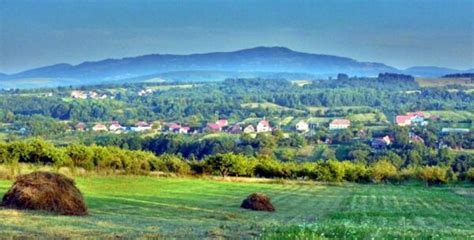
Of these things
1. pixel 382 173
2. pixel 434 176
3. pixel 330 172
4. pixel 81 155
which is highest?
pixel 81 155

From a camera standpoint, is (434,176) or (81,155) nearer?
(81,155)

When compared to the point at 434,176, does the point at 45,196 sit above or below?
above

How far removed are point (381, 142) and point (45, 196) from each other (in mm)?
158538

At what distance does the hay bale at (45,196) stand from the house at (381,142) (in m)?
151

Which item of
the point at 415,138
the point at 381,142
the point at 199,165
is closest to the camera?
the point at 199,165

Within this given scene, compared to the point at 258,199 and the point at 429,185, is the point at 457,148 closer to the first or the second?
the point at 429,185

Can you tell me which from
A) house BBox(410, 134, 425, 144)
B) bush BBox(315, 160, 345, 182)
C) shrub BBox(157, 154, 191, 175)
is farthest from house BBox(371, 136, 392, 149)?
shrub BBox(157, 154, 191, 175)

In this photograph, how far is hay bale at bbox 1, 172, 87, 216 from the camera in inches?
1113

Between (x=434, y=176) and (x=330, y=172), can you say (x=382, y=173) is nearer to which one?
(x=434, y=176)

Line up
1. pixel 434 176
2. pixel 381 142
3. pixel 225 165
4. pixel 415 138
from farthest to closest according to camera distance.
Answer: pixel 415 138
pixel 381 142
pixel 434 176
pixel 225 165

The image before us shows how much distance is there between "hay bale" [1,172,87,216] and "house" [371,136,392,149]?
151 m

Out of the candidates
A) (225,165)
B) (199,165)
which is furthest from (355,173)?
(199,165)

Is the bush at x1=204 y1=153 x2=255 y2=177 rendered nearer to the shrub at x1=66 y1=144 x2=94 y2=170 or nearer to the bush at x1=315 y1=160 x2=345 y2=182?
the bush at x1=315 y1=160 x2=345 y2=182

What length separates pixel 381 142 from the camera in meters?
180
